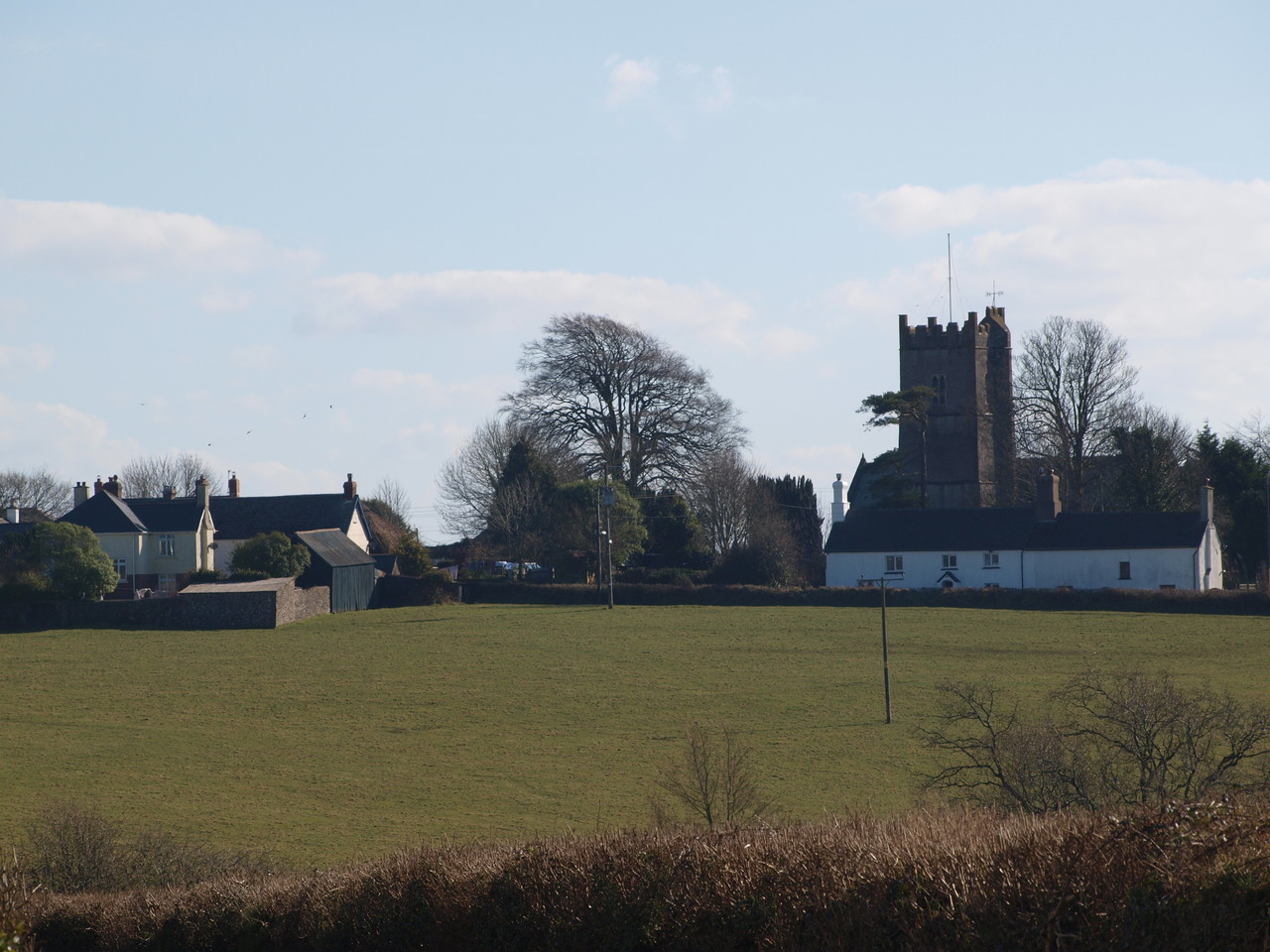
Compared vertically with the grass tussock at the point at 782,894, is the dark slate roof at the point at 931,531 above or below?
above

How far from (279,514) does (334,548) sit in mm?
6641

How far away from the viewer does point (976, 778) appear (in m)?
26.4

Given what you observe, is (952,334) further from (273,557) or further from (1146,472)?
(273,557)

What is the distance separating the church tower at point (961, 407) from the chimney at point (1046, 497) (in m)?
9.96

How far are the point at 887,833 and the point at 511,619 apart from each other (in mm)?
42763

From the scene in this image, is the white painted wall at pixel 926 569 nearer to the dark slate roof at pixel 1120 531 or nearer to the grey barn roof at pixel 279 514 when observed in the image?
the dark slate roof at pixel 1120 531

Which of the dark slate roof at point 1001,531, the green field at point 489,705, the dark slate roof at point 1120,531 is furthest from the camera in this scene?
the dark slate roof at point 1001,531

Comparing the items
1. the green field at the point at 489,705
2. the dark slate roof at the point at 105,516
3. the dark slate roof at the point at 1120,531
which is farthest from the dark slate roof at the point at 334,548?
the dark slate roof at the point at 1120,531

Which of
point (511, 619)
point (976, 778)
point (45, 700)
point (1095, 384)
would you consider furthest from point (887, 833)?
point (1095, 384)

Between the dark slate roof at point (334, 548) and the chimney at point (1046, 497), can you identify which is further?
the chimney at point (1046, 497)

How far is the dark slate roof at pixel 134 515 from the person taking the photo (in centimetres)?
6044

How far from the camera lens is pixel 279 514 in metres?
64.8

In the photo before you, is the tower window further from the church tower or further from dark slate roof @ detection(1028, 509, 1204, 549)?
dark slate roof @ detection(1028, 509, 1204, 549)

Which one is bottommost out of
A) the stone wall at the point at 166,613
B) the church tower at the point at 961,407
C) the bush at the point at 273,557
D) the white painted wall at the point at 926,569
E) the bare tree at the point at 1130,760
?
the bare tree at the point at 1130,760
